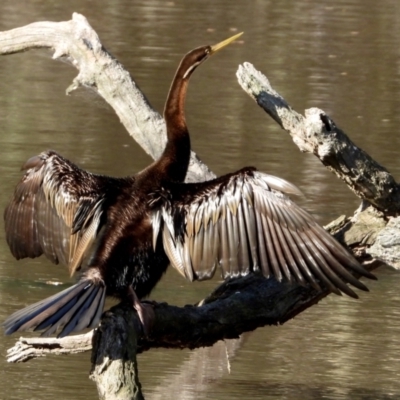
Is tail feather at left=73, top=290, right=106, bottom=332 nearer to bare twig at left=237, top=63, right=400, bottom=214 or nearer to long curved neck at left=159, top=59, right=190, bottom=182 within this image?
long curved neck at left=159, top=59, right=190, bottom=182

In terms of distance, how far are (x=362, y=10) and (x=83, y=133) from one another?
6341mm

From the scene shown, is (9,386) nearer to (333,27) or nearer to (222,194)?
(222,194)

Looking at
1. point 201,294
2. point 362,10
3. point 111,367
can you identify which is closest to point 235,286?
point 111,367

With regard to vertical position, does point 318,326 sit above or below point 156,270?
below

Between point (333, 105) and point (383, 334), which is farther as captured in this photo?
point (333, 105)

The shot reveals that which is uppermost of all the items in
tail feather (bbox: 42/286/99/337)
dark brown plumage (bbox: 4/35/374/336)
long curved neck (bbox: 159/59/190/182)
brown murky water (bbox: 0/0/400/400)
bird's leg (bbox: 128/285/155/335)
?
long curved neck (bbox: 159/59/190/182)

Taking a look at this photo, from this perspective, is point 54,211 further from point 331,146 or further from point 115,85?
point 115,85

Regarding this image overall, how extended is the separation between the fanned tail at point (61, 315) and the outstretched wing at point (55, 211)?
0.40 m

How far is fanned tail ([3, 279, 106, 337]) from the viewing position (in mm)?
3865

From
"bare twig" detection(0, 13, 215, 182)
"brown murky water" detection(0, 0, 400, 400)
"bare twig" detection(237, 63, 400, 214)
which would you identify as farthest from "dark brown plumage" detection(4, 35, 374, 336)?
"bare twig" detection(0, 13, 215, 182)

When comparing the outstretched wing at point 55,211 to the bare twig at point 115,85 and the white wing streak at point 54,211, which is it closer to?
the white wing streak at point 54,211

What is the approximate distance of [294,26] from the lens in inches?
521

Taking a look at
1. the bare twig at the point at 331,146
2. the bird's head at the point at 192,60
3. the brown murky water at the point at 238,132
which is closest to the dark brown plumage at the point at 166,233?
the bare twig at the point at 331,146

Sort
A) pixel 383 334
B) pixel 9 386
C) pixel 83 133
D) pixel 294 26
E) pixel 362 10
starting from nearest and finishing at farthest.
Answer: pixel 9 386
pixel 383 334
pixel 83 133
pixel 294 26
pixel 362 10
